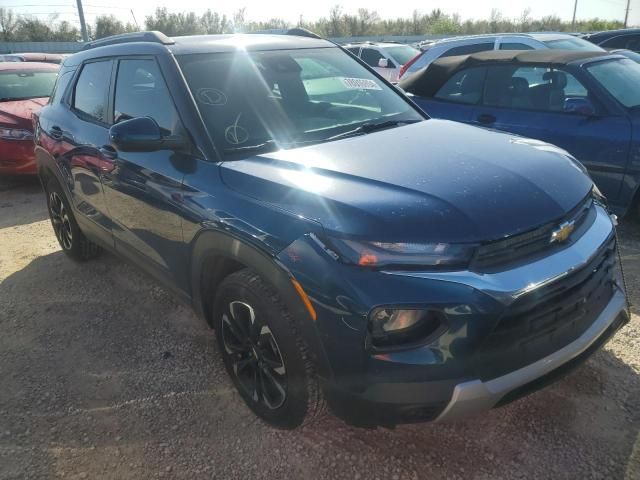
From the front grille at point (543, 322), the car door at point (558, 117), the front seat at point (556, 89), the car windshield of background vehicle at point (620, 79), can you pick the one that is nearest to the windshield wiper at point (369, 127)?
the front grille at point (543, 322)

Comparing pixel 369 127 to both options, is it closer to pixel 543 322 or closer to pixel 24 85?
pixel 543 322

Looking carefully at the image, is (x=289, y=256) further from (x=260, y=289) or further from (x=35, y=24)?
(x=35, y=24)

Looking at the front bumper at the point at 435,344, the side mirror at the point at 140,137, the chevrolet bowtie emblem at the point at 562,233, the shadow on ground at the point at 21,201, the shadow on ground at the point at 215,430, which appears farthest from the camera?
the shadow on ground at the point at 21,201

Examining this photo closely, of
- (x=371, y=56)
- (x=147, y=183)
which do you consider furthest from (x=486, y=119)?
(x=371, y=56)

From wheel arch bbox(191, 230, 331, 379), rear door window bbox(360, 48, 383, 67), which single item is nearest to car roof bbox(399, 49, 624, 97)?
wheel arch bbox(191, 230, 331, 379)

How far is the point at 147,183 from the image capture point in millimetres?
2887

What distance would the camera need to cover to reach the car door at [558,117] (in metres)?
4.32

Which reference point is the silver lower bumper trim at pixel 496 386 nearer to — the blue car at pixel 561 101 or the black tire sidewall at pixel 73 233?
the blue car at pixel 561 101

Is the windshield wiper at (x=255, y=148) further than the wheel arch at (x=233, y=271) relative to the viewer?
Yes

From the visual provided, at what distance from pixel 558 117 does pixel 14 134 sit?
20.4ft

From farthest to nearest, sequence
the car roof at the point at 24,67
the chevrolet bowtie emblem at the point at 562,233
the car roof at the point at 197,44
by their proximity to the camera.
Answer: the car roof at the point at 24,67, the car roof at the point at 197,44, the chevrolet bowtie emblem at the point at 562,233

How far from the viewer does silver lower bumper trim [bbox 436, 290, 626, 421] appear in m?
1.86

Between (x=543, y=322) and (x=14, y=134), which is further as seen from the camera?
(x=14, y=134)

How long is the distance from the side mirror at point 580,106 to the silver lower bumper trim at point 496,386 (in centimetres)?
308
